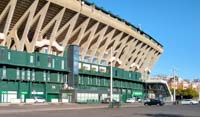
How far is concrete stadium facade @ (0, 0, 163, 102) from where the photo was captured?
271 ft

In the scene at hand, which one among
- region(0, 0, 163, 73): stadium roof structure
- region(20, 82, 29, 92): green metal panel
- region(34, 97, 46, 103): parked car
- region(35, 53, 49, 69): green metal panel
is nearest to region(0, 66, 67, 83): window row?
region(20, 82, 29, 92): green metal panel

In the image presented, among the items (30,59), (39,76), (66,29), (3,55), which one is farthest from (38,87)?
(66,29)

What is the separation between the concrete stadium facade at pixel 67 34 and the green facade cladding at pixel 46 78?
1.13ft

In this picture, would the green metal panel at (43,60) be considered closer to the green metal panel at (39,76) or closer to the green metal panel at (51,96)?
the green metal panel at (39,76)

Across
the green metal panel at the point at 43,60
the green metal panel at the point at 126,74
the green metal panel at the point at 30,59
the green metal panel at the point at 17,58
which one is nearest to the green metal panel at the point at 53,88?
the green metal panel at the point at 43,60

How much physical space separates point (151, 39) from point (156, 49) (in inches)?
295

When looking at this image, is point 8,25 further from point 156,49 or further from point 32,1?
point 156,49

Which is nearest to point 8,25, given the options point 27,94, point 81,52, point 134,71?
point 27,94

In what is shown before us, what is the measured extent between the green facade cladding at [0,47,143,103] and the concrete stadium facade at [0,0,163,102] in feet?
1.13

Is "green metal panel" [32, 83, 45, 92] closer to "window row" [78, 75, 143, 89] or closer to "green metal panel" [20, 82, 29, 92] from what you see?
"green metal panel" [20, 82, 29, 92]

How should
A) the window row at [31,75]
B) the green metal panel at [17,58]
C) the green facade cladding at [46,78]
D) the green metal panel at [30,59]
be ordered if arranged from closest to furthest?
the window row at [31,75]
the green facade cladding at [46,78]
the green metal panel at [17,58]
the green metal panel at [30,59]

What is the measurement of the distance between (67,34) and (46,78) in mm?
11713

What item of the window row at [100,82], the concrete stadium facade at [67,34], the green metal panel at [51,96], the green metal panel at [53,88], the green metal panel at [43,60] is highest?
the concrete stadium facade at [67,34]

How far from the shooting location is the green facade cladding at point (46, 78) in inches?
3206
